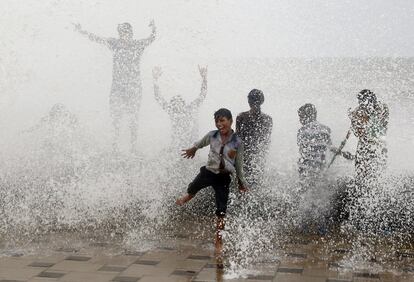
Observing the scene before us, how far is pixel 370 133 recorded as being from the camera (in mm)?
7477

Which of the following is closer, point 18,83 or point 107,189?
point 107,189

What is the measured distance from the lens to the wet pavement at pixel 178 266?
216 inches

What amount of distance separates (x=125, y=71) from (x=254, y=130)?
12.3ft

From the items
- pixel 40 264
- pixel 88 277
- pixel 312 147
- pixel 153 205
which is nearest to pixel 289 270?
pixel 88 277

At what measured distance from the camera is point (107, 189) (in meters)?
9.30

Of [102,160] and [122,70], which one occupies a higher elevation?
[122,70]

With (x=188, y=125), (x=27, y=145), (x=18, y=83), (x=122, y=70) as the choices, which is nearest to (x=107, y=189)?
(x=188, y=125)

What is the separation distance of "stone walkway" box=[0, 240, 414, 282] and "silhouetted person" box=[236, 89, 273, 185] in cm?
195

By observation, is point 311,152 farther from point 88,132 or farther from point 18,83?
point 18,83

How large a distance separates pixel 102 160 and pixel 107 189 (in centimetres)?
155

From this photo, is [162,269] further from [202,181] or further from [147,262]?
[202,181]

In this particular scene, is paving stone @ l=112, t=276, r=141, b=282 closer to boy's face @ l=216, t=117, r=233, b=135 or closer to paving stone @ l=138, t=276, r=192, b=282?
paving stone @ l=138, t=276, r=192, b=282

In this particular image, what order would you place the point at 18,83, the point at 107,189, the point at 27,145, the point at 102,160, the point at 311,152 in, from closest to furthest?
the point at 311,152 → the point at 107,189 → the point at 102,160 → the point at 27,145 → the point at 18,83

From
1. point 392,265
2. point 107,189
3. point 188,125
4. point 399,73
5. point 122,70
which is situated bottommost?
point 392,265
